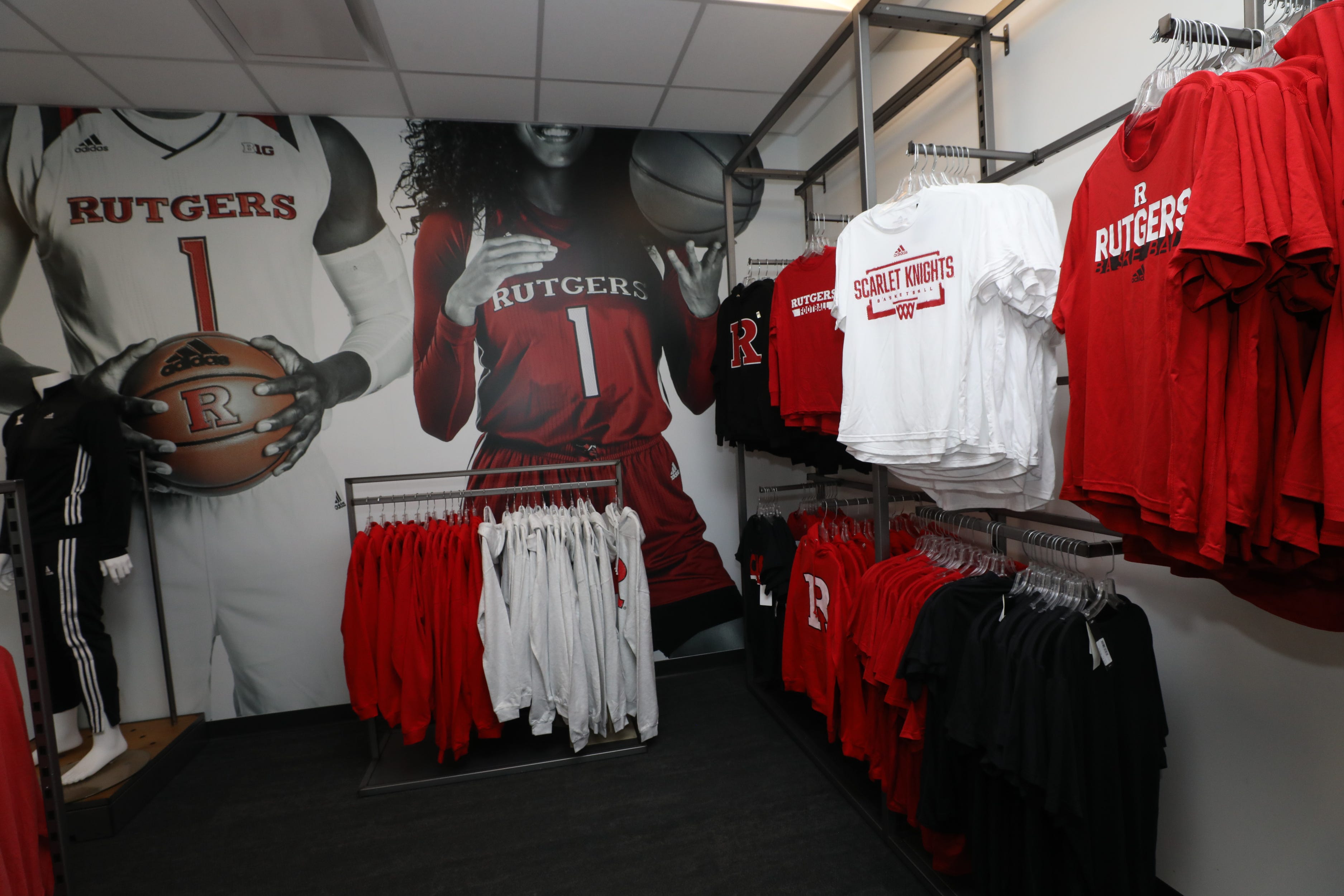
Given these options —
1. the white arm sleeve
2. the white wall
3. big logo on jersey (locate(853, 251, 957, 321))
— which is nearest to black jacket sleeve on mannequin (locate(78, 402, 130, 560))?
the white arm sleeve

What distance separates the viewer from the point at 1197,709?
164 cm

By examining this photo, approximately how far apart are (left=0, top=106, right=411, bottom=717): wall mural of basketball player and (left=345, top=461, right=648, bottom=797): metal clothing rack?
503 mm

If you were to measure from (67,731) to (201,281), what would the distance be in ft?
6.80

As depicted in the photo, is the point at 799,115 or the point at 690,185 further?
the point at 690,185

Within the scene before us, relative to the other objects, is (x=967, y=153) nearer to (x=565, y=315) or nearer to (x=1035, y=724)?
(x=1035, y=724)

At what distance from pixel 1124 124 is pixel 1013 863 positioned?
1.68 meters

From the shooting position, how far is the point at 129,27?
229cm

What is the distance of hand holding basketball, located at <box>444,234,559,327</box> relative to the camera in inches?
128

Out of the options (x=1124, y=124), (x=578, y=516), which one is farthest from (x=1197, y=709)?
(x=578, y=516)

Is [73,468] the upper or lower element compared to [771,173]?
lower

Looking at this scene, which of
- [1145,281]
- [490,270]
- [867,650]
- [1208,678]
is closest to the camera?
[1145,281]

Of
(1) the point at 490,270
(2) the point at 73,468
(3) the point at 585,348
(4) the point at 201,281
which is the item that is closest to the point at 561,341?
(3) the point at 585,348

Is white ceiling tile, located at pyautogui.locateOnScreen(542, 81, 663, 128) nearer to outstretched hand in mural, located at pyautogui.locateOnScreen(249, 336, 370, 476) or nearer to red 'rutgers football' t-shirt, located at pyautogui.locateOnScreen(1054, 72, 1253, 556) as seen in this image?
outstretched hand in mural, located at pyautogui.locateOnScreen(249, 336, 370, 476)

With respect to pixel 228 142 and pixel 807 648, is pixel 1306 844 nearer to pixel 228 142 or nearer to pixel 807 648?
pixel 807 648
